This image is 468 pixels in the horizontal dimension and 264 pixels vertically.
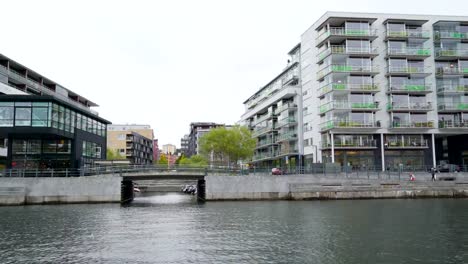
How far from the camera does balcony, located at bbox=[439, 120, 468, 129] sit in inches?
2660

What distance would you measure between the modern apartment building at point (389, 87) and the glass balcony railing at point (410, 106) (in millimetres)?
144

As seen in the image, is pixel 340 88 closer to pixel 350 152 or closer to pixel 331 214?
pixel 350 152

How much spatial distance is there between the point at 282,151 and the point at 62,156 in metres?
42.7

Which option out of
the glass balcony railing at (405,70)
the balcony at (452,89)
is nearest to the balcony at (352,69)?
the glass balcony railing at (405,70)

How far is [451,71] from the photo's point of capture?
226ft

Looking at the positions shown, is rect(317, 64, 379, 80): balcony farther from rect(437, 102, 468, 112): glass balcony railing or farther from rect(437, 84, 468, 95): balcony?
rect(437, 102, 468, 112): glass balcony railing

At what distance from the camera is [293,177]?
163ft

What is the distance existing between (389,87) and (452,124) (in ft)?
38.7

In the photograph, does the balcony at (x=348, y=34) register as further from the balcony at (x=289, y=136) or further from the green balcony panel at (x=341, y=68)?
the balcony at (x=289, y=136)

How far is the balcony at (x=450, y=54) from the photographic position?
2697 inches

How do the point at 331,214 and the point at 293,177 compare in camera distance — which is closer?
the point at 331,214

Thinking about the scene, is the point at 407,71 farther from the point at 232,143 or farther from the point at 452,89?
the point at 232,143

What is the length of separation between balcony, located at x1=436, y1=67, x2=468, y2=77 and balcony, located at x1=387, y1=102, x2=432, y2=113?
5773 millimetres

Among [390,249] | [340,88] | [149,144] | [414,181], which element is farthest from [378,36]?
[149,144]
